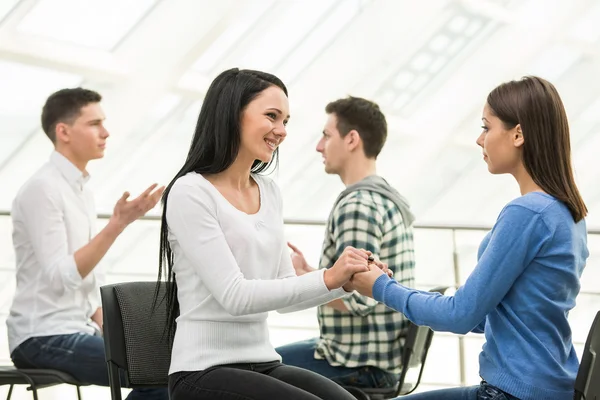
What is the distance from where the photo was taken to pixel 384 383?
2.50 metres

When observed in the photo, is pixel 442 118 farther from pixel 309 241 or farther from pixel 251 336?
pixel 251 336

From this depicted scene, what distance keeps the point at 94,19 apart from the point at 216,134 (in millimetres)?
5721

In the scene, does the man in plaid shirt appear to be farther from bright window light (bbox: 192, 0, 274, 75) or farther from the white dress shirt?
bright window light (bbox: 192, 0, 274, 75)

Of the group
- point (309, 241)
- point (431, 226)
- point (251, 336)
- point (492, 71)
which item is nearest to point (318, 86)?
point (492, 71)

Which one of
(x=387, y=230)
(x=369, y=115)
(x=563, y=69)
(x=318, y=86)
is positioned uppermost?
(x=563, y=69)

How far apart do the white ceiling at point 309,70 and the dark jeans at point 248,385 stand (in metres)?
4.65

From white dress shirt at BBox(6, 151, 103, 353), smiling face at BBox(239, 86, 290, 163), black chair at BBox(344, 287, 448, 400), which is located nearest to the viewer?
smiling face at BBox(239, 86, 290, 163)

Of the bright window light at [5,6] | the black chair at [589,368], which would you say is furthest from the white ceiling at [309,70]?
the black chair at [589,368]

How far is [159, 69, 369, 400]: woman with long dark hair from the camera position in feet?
5.79

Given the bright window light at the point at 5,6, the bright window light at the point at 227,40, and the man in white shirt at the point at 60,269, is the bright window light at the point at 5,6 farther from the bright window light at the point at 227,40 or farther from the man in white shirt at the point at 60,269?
the man in white shirt at the point at 60,269

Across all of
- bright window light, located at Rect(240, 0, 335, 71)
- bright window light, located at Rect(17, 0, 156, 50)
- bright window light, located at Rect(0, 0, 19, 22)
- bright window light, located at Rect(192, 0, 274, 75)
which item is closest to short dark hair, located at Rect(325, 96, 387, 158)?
bright window light, located at Rect(0, 0, 19, 22)

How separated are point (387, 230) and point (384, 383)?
43 cm

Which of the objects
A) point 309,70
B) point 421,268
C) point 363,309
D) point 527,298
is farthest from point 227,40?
point 421,268

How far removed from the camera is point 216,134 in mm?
1908
